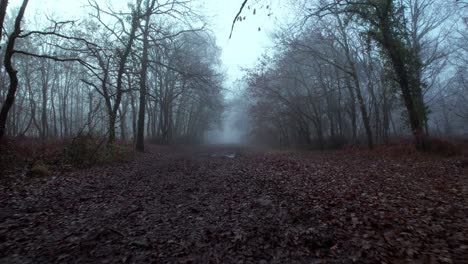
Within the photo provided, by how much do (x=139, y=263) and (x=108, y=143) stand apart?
10.7m

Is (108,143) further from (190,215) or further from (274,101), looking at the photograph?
(274,101)

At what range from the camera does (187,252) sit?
3568 millimetres

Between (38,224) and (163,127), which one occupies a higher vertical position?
(163,127)

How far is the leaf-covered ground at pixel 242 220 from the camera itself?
346cm

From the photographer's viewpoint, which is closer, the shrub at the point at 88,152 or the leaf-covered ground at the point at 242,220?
Answer: the leaf-covered ground at the point at 242,220

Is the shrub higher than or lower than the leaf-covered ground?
higher

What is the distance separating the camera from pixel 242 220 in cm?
475

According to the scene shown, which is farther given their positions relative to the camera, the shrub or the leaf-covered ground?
the shrub

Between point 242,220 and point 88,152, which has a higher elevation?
point 88,152

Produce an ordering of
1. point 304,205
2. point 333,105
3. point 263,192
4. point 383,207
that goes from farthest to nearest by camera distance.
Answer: point 333,105 < point 263,192 < point 304,205 < point 383,207

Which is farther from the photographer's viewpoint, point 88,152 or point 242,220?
point 88,152

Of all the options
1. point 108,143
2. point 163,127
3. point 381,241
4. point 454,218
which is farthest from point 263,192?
point 163,127

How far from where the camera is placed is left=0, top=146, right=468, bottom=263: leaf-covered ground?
3.46m

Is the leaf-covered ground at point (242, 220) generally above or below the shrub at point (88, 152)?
below
